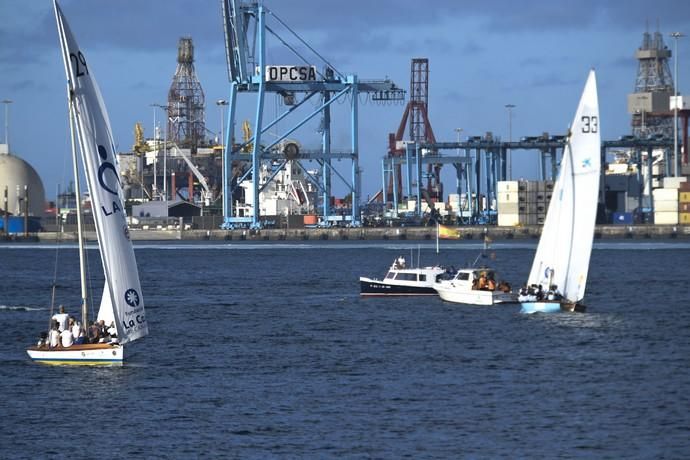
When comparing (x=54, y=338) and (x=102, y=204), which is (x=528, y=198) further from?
(x=102, y=204)

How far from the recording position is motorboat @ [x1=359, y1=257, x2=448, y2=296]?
81.3m

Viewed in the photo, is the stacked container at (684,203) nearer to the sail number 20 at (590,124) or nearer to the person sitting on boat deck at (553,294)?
the person sitting on boat deck at (553,294)

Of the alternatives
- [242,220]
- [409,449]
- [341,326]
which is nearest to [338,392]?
[409,449]

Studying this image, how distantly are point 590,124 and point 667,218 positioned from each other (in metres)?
133

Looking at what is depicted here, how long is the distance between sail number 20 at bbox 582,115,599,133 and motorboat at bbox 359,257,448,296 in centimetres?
1886

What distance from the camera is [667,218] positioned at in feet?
632

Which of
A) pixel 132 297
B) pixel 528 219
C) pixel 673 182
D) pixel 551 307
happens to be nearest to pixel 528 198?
pixel 528 219

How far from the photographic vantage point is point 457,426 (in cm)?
3941

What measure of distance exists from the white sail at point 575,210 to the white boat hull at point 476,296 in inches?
235

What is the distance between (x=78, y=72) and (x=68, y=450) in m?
12.4

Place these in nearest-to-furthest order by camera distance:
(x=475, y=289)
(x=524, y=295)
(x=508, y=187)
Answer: (x=524, y=295), (x=475, y=289), (x=508, y=187)

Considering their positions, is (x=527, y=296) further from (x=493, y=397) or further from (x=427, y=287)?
(x=493, y=397)

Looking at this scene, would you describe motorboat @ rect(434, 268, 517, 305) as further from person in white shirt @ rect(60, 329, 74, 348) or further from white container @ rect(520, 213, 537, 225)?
white container @ rect(520, 213, 537, 225)

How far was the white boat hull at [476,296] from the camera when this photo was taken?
7294 cm
